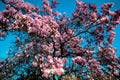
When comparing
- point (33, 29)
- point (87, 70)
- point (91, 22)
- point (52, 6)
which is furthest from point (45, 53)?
point (52, 6)

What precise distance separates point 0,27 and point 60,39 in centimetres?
355

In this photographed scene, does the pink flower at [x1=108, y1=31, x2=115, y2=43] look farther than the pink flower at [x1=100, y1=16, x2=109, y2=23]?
Yes

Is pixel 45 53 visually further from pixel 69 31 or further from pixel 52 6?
pixel 52 6

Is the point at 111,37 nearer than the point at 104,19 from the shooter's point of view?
No

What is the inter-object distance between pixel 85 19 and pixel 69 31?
1.25 m

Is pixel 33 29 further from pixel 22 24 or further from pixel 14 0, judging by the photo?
pixel 14 0

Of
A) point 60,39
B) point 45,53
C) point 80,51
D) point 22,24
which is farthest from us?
point 80,51

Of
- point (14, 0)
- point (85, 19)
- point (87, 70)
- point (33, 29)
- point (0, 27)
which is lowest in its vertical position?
point (87, 70)

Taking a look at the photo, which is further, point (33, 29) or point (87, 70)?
point (87, 70)

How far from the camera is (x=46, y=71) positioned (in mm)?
9094

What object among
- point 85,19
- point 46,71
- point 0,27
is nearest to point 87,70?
point 85,19

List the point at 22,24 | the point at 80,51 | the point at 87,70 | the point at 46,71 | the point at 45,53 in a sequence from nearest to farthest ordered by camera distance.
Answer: the point at 46,71 → the point at 22,24 → the point at 45,53 → the point at 87,70 → the point at 80,51

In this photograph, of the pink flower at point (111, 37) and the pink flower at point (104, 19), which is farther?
the pink flower at point (111, 37)

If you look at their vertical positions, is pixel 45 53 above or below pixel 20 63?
below
